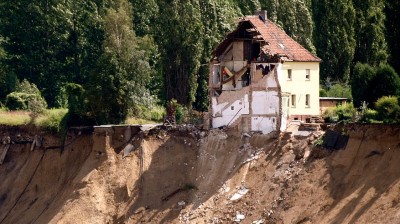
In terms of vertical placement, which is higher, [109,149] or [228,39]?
[228,39]

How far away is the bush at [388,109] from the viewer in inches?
2840

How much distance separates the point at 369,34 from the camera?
90.7 metres

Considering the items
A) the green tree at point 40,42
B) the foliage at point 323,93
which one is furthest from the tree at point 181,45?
the green tree at point 40,42

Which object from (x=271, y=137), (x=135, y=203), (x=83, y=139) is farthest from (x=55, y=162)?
(x=271, y=137)

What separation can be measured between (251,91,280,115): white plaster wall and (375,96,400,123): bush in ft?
22.3

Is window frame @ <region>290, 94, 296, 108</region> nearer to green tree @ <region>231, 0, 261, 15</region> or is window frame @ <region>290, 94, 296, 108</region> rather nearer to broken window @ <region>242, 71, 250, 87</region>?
broken window @ <region>242, 71, 250, 87</region>

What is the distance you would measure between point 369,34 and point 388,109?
18.7 meters

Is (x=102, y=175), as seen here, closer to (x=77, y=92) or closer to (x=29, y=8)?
(x=77, y=92)

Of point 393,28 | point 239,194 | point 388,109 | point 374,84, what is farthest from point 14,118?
point 388,109

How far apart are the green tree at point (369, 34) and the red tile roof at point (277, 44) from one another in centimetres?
839

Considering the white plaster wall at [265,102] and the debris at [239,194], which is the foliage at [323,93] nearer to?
the white plaster wall at [265,102]

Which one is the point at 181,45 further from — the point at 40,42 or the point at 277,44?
the point at 40,42

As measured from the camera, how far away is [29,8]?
100m

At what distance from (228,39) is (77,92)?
1162 cm
